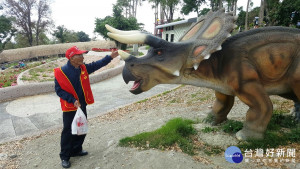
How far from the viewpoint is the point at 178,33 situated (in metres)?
20.4

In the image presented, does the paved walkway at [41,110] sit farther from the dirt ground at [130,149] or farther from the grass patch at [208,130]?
the grass patch at [208,130]

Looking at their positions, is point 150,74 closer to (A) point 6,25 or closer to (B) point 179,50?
(B) point 179,50

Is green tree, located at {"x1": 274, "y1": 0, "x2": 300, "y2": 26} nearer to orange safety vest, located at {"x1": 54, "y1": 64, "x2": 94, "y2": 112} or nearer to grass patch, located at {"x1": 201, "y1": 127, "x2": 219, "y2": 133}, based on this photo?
grass patch, located at {"x1": 201, "y1": 127, "x2": 219, "y2": 133}

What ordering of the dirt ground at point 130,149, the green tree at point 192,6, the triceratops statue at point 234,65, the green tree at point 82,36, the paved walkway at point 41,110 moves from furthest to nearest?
the green tree at point 82,36 < the green tree at point 192,6 < the paved walkway at point 41,110 < the dirt ground at point 130,149 < the triceratops statue at point 234,65

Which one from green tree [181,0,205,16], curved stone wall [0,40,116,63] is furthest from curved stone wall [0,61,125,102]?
green tree [181,0,205,16]

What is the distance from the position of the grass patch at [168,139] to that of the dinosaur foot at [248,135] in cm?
65

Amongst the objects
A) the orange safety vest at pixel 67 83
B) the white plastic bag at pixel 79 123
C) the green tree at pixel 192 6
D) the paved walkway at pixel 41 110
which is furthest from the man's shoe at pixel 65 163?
the green tree at pixel 192 6

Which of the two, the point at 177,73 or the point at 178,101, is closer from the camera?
the point at 177,73

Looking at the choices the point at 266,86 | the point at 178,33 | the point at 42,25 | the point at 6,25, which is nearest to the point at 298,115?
the point at 266,86

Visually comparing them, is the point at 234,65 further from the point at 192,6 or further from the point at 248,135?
the point at 192,6

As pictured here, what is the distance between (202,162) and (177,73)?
3.53 ft

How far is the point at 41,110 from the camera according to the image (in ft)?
20.5

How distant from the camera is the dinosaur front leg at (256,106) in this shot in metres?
2.66

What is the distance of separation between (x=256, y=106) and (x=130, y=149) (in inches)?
68.0
